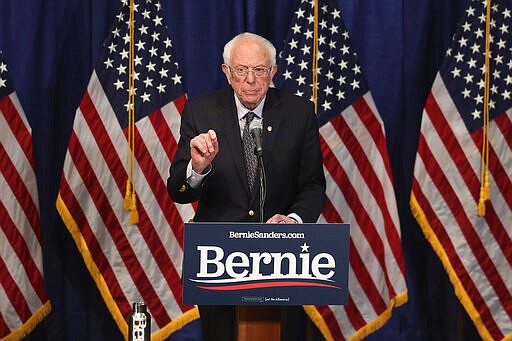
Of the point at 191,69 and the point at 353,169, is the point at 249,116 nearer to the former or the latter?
the point at 353,169

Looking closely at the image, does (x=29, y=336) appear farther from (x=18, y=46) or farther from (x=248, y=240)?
(x=248, y=240)

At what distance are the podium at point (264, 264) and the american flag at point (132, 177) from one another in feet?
7.56

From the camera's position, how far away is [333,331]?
195 inches

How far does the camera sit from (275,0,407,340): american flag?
16.0 ft

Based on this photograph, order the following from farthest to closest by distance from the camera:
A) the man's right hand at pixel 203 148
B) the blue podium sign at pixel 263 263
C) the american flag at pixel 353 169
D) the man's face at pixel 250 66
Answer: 1. the american flag at pixel 353 169
2. the man's face at pixel 250 66
3. the man's right hand at pixel 203 148
4. the blue podium sign at pixel 263 263

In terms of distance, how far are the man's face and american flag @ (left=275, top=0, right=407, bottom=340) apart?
177 cm

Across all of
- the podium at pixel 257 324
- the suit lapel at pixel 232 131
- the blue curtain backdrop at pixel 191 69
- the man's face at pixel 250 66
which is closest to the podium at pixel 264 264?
the podium at pixel 257 324

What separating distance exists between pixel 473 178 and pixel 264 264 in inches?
103

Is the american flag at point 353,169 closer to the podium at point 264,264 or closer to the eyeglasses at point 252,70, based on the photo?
the eyeglasses at point 252,70

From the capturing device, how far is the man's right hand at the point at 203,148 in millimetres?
2654

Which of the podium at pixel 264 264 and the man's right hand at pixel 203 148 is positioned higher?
the man's right hand at pixel 203 148

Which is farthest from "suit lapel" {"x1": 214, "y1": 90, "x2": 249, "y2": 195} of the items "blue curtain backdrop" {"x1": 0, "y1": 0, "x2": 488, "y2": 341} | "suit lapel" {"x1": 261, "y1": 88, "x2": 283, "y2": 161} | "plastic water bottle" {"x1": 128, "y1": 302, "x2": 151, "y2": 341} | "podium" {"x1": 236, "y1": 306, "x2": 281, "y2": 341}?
"blue curtain backdrop" {"x1": 0, "y1": 0, "x2": 488, "y2": 341}

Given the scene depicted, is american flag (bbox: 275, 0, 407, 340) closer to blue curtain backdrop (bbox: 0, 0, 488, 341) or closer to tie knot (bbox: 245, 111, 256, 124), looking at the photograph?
blue curtain backdrop (bbox: 0, 0, 488, 341)

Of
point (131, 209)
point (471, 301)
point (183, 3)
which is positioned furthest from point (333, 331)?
point (183, 3)
